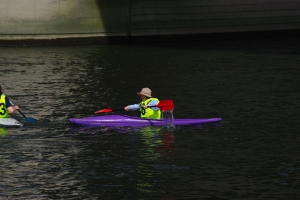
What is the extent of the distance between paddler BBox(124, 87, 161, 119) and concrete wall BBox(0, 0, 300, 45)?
74.4ft

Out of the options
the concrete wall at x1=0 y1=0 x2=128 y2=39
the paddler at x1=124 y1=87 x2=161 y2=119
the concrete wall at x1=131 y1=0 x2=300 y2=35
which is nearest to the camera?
the paddler at x1=124 y1=87 x2=161 y2=119

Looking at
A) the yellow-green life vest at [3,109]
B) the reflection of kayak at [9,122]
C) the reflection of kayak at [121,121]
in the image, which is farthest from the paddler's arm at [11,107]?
the reflection of kayak at [121,121]

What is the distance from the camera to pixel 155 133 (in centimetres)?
2612

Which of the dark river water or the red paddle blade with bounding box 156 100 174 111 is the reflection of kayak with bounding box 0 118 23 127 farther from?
the red paddle blade with bounding box 156 100 174 111

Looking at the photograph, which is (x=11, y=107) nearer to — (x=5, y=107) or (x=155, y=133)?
(x=5, y=107)

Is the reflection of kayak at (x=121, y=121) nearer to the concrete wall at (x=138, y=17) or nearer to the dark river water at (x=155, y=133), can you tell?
the dark river water at (x=155, y=133)

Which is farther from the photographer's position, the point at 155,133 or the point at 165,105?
the point at 165,105

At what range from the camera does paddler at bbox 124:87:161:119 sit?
26.8 metres

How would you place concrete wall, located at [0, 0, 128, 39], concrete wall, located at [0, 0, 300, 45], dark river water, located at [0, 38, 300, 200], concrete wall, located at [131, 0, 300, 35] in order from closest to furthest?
dark river water, located at [0, 38, 300, 200]
concrete wall, located at [0, 0, 128, 39]
concrete wall, located at [0, 0, 300, 45]
concrete wall, located at [131, 0, 300, 35]

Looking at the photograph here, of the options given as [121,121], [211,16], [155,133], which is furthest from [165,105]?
[211,16]

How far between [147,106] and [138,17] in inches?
1001

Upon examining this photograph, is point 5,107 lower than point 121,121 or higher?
higher

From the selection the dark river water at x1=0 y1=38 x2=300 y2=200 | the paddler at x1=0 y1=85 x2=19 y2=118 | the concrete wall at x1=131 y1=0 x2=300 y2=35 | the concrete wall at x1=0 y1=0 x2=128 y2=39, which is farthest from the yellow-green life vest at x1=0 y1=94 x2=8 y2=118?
the concrete wall at x1=131 y1=0 x2=300 y2=35

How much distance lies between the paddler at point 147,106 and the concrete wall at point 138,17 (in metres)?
22.7
